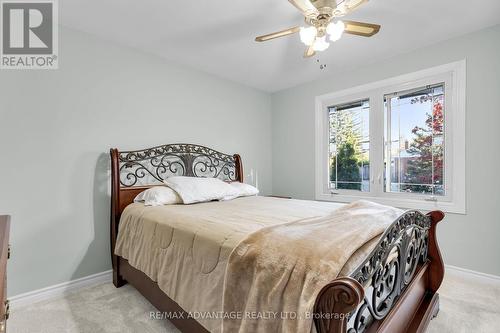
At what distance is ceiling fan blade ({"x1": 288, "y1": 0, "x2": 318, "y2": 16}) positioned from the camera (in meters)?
1.54

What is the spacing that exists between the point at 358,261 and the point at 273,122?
135 inches

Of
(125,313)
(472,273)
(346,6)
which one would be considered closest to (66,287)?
(125,313)

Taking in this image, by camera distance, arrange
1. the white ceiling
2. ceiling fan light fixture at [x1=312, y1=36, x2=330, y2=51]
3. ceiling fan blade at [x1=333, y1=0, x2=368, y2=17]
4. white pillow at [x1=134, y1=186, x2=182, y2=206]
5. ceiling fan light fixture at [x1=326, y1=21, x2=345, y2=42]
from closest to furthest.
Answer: ceiling fan blade at [x1=333, y1=0, x2=368, y2=17] → ceiling fan light fixture at [x1=326, y1=21, x2=345, y2=42] → ceiling fan light fixture at [x1=312, y1=36, x2=330, y2=51] → the white ceiling → white pillow at [x1=134, y1=186, x2=182, y2=206]

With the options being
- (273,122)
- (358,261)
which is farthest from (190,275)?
(273,122)

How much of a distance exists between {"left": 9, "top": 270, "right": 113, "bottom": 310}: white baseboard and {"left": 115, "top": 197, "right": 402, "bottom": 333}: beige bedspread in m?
0.49

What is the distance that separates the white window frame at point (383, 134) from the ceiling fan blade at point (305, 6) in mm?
1800

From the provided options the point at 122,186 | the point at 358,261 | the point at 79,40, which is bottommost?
the point at 358,261

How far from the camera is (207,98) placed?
3.34 m

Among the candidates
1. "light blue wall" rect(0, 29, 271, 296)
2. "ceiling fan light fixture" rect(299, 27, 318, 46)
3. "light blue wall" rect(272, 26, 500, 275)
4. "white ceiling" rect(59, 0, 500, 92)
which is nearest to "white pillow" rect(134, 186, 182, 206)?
"light blue wall" rect(0, 29, 271, 296)

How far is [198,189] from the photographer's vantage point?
256 centimetres

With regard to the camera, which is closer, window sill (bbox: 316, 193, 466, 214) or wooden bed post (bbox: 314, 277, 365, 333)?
wooden bed post (bbox: 314, 277, 365, 333)

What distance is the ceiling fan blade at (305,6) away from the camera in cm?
154

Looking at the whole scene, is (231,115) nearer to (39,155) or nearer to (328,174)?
(328,174)

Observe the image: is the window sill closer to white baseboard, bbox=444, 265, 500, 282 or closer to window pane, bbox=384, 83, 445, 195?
window pane, bbox=384, 83, 445, 195
